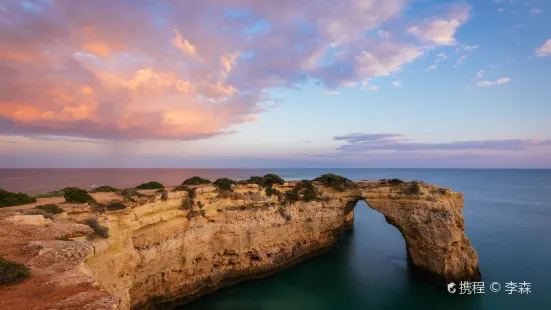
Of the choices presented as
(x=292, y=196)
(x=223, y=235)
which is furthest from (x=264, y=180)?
(x=223, y=235)

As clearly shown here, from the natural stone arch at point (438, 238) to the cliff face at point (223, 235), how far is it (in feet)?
0.21

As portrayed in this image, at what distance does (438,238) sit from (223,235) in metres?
14.1

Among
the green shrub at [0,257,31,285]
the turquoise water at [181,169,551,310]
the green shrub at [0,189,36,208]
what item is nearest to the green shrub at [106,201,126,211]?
the green shrub at [0,189,36,208]

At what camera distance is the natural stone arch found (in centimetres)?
1748

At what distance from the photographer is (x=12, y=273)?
5.74 meters

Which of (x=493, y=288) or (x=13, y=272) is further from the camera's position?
(x=493, y=288)

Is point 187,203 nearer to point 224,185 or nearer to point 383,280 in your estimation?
point 224,185

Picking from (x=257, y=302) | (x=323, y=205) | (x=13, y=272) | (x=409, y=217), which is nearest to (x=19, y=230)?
(x=13, y=272)

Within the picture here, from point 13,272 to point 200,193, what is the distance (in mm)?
11502

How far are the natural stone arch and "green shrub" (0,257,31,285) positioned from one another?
19623 millimetres

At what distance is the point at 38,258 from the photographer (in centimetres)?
668

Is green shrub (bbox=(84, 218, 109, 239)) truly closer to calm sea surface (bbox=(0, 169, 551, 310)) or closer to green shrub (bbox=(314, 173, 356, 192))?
calm sea surface (bbox=(0, 169, 551, 310))

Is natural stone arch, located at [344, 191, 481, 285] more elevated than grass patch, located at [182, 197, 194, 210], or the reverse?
grass patch, located at [182, 197, 194, 210]

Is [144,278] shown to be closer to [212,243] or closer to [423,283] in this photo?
[212,243]
